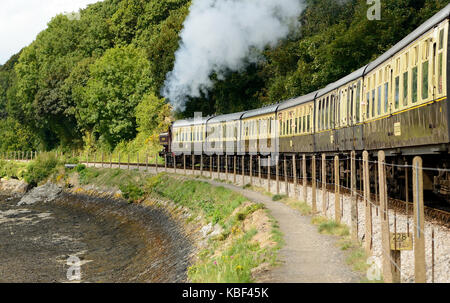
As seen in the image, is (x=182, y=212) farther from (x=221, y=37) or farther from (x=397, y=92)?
(x=221, y=37)

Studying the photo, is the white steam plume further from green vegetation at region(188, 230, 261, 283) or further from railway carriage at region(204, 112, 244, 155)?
green vegetation at region(188, 230, 261, 283)

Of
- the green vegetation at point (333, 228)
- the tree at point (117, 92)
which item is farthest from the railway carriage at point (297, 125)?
the tree at point (117, 92)

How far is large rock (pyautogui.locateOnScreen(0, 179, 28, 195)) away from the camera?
5119cm

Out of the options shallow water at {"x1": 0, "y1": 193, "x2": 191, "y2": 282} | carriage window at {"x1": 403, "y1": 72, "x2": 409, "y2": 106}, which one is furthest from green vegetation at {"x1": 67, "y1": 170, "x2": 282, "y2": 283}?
carriage window at {"x1": 403, "y1": 72, "x2": 409, "y2": 106}

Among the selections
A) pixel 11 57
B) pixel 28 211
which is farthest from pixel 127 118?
pixel 11 57

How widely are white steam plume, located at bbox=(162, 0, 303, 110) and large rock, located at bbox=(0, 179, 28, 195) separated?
15.4 meters

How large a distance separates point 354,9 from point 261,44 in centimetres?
942

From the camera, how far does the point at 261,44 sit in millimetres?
48625

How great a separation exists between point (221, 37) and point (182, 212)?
97.8 feet

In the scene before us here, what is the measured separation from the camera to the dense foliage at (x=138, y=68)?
119 ft

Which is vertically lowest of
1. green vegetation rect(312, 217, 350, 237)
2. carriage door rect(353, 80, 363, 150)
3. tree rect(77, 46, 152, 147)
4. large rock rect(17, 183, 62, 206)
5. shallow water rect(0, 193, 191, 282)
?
shallow water rect(0, 193, 191, 282)

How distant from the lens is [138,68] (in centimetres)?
6109

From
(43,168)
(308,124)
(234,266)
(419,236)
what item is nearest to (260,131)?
(308,124)

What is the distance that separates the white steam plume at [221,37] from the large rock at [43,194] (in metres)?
13.9
